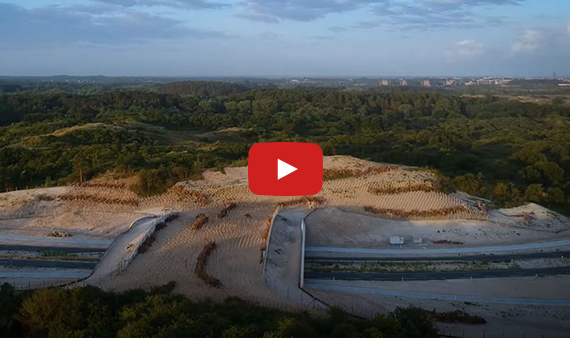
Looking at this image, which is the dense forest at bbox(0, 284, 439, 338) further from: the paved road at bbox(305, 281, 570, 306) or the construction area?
the paved road at bbox(305, 281, 570, 306)

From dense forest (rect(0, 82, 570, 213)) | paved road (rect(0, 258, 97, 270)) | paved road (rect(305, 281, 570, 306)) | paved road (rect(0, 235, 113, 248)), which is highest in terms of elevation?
dense forest (rect(0, 82, 570, 213))

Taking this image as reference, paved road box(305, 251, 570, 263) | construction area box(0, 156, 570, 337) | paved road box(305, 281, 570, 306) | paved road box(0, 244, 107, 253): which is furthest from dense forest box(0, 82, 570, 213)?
paved road box(305, 281, 570, 306)

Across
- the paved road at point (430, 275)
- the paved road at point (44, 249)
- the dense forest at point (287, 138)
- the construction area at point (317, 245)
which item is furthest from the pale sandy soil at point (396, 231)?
the paved road at point (44, 249)

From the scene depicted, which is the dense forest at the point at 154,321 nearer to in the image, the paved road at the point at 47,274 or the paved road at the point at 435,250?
the paved road at the point at 47,274

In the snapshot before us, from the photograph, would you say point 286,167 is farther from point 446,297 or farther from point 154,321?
point 446,297

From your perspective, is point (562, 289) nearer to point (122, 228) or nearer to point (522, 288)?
point (522, 288)

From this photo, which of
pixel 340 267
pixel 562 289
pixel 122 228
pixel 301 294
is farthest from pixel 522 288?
pixel 122 228
